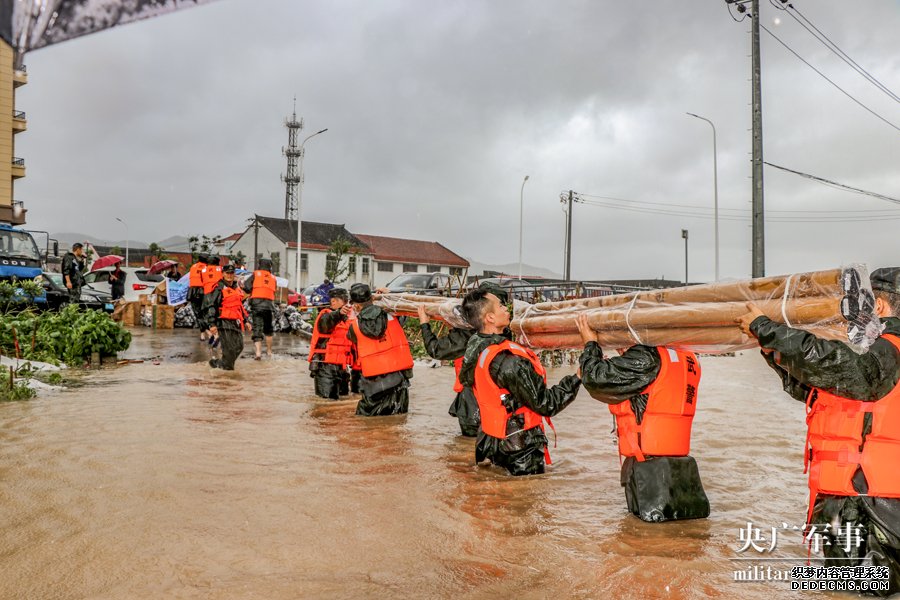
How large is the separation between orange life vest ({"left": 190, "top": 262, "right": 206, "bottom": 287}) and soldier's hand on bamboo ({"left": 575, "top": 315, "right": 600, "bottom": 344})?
34.7ft

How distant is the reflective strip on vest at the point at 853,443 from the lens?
310cm

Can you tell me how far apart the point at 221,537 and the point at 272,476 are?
1436 millimetres

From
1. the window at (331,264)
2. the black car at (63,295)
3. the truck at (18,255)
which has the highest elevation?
the window at (331,264)

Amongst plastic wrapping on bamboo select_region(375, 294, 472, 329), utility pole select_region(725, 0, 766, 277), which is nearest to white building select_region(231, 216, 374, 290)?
utility pole select_region(725, 0, 766, 277)

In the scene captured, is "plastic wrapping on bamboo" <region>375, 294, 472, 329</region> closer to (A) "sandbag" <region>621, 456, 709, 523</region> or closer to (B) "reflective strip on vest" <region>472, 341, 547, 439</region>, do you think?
(B) "reflective strip on vest" <region>472, 341, 547, 439</region>

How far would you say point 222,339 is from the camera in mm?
11727

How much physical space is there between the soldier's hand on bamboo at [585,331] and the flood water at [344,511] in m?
1.16

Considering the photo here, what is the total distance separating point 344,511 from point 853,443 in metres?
2.96

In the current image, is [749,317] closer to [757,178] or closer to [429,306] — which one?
[429,306]

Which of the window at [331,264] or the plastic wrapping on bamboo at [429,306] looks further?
the window at [331,264]

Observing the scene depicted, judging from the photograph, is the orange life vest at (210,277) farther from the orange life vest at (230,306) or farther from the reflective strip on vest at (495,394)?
the reflective strip on vest at (495,394)

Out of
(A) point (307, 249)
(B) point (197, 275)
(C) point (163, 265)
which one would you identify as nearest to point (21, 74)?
(B) point (197, 275)

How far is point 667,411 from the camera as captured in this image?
408 centimetres

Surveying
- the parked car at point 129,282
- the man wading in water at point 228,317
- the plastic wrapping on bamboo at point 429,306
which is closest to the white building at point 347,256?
the parked car at point 129,282
